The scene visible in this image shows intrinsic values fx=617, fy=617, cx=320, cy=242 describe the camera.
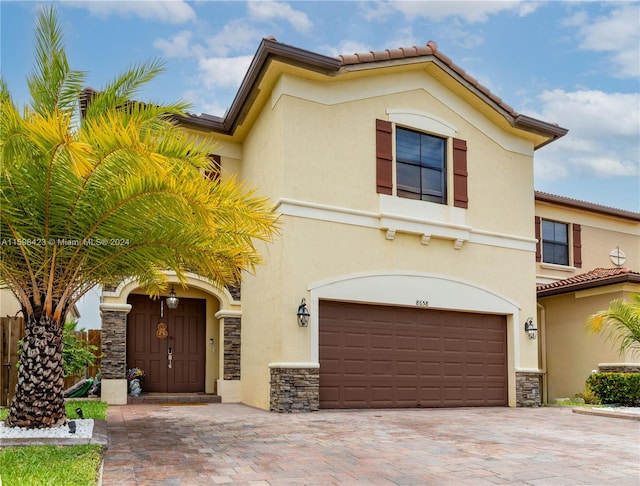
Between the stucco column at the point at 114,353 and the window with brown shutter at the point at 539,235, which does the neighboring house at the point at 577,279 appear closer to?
the window with brown shutter at the point at 539,235

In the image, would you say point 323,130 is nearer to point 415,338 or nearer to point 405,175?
point 405,175

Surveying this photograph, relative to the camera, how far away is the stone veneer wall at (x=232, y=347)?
48.6 ft

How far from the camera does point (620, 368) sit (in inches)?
619

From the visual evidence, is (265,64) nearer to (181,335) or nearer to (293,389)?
(293,389)

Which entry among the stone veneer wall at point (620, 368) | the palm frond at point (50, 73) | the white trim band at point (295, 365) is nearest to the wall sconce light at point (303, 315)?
the white trim band at point (295, 365)

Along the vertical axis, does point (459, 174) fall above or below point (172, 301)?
Result: above

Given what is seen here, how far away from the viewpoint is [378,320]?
44.9ft

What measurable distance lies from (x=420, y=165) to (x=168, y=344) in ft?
24.8

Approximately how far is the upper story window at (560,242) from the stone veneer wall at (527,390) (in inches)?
202

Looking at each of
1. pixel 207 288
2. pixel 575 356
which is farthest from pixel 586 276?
pixel 207 288

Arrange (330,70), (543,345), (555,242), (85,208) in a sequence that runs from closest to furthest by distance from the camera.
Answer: (85,208) < (330,70) < (543,345) < (555,242)

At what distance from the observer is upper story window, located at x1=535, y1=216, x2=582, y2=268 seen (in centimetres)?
1938

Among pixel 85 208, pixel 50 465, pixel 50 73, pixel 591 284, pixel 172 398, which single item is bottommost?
pixel 172 398

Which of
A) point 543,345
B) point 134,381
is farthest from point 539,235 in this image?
point 134,381
